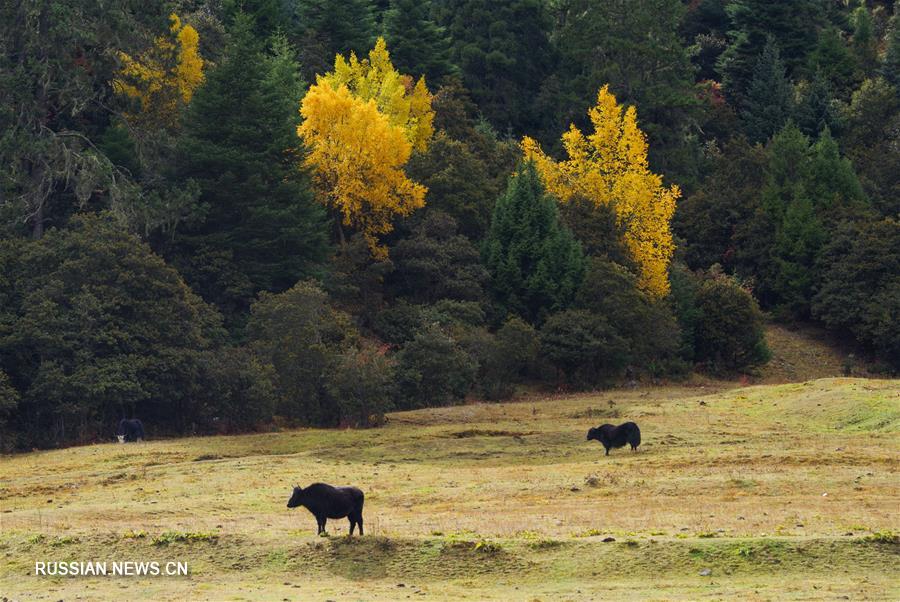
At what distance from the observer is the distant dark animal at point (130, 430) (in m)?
48.8

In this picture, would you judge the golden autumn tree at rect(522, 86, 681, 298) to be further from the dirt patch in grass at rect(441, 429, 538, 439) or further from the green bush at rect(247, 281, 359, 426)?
the dirt patch in grass at rect(441, 429, 538, 439)

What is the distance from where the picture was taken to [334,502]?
25641 millimetres

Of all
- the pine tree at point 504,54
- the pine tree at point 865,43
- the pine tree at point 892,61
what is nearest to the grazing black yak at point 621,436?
the pine tree at point 504,54

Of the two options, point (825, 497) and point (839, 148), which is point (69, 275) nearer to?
point (825, 497)

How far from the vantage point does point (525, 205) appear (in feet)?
230

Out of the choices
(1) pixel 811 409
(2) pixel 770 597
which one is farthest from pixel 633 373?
(2) pixel 770 597

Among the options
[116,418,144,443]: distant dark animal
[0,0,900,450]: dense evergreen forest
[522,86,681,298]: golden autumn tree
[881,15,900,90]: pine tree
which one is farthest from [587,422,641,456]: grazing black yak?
[881,15,900,90]: pine tree

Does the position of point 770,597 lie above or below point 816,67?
below

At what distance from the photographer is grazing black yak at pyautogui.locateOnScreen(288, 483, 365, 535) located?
25.6m

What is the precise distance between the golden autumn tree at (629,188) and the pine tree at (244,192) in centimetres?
1408

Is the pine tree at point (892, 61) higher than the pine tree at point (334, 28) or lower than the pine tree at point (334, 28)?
lower

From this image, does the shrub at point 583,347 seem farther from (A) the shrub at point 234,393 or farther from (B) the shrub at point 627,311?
(A) the shrub at point 234,393

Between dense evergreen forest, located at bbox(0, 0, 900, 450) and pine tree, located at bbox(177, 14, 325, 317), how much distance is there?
15 cm

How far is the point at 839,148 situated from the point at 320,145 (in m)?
37.7
